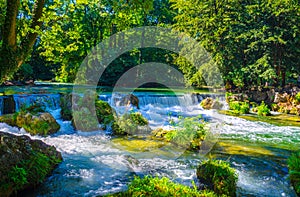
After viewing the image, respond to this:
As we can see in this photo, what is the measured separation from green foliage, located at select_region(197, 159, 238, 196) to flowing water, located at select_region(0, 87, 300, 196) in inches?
15.5

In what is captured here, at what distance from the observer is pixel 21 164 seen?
5.22 m

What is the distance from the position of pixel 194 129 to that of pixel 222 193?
165 inches

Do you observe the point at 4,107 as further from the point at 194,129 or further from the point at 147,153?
the point at 194,129

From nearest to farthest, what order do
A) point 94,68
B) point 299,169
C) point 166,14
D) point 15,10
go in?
point 15,10, point 299,169, point 94,68, point 166,14

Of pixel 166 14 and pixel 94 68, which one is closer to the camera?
pixel 94 68

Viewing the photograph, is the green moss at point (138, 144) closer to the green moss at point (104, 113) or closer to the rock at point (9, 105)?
the green moss at point (104, 113)

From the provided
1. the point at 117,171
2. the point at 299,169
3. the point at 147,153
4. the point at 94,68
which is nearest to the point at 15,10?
the point at 117,171

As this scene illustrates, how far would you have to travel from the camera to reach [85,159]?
24.0 feet

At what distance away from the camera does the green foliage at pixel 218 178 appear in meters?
4.93

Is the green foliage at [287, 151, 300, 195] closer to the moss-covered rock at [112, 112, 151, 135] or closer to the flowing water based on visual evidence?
the flowing water

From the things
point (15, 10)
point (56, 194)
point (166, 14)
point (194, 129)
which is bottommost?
→ point (56, 194)

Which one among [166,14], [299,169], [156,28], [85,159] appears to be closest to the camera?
[299,169]

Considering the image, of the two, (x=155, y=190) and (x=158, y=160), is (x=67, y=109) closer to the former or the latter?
(x=158, y=160)

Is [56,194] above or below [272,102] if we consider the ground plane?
below
